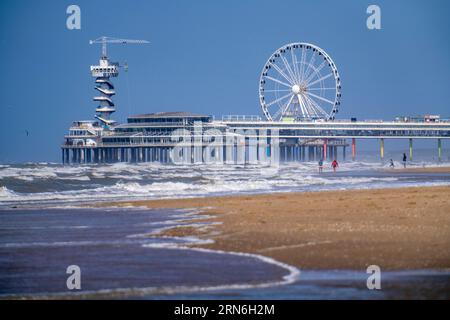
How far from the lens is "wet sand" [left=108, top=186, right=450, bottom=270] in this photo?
12.7 m

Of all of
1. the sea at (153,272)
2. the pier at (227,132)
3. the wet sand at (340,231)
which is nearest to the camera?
the sea at (153,272)

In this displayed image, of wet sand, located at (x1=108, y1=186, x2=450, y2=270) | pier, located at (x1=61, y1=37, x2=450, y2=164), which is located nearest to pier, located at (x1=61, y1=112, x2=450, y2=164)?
pier, located at (x1=61, y1=37, x2=450, y2=164)

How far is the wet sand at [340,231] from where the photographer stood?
41.8 feet

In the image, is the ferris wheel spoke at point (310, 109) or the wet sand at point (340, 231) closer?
the wet sand at point (340, 231)

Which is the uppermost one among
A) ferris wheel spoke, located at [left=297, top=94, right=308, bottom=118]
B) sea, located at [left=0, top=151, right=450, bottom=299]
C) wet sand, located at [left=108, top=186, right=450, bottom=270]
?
ferris wheel spoke, located at [left=297, top=94, right=308, bottom=118]

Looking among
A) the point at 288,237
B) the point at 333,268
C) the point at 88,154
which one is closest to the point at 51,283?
the point at 333,268

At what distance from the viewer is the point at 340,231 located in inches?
640

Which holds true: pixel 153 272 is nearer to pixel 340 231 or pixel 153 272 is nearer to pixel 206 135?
pixel 340 231

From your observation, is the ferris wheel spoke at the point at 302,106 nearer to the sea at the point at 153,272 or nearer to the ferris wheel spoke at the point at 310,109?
the ferris wheel spoke at the point at 310,109

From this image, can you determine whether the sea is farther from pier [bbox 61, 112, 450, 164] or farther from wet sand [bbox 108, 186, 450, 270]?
pier [bbox 61, 112, 450, 164]

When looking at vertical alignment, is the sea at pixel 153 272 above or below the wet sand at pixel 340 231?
below

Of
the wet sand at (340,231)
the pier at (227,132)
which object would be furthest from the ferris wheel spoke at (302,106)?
the wet sand at (340,231)

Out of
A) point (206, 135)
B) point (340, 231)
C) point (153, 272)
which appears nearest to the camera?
point (153, 272)

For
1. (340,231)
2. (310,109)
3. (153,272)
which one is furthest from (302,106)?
(153,272)
